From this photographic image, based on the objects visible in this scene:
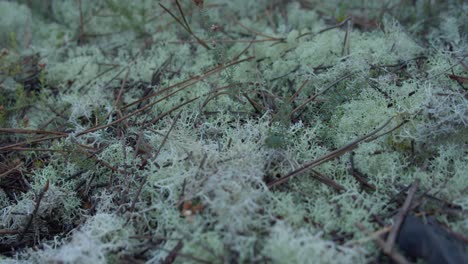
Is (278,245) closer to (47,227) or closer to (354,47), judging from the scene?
(47,227)

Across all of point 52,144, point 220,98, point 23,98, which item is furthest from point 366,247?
point 23,98

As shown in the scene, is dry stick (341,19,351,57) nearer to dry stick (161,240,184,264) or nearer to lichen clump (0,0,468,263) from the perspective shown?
lichen clump (0,0,468,263)

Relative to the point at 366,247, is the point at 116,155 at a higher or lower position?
higher

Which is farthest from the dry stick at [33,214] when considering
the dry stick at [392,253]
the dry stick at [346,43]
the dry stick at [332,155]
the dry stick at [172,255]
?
the dry stick at [346,43]

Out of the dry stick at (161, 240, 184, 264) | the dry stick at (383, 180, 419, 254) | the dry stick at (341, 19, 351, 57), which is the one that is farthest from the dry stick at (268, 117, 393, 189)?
the dry stick at (341, 19, 351, 57)

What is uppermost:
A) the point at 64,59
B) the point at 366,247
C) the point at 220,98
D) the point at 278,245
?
the point at 64,59

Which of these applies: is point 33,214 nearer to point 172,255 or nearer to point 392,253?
point 172,255

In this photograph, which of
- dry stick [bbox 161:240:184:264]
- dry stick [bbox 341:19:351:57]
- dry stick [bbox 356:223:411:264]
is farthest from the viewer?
dry stick [bbox 341:19:351:57]

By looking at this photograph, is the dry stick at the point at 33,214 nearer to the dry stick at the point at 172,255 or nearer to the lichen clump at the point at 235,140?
the lichen clump at the point at 235,140
